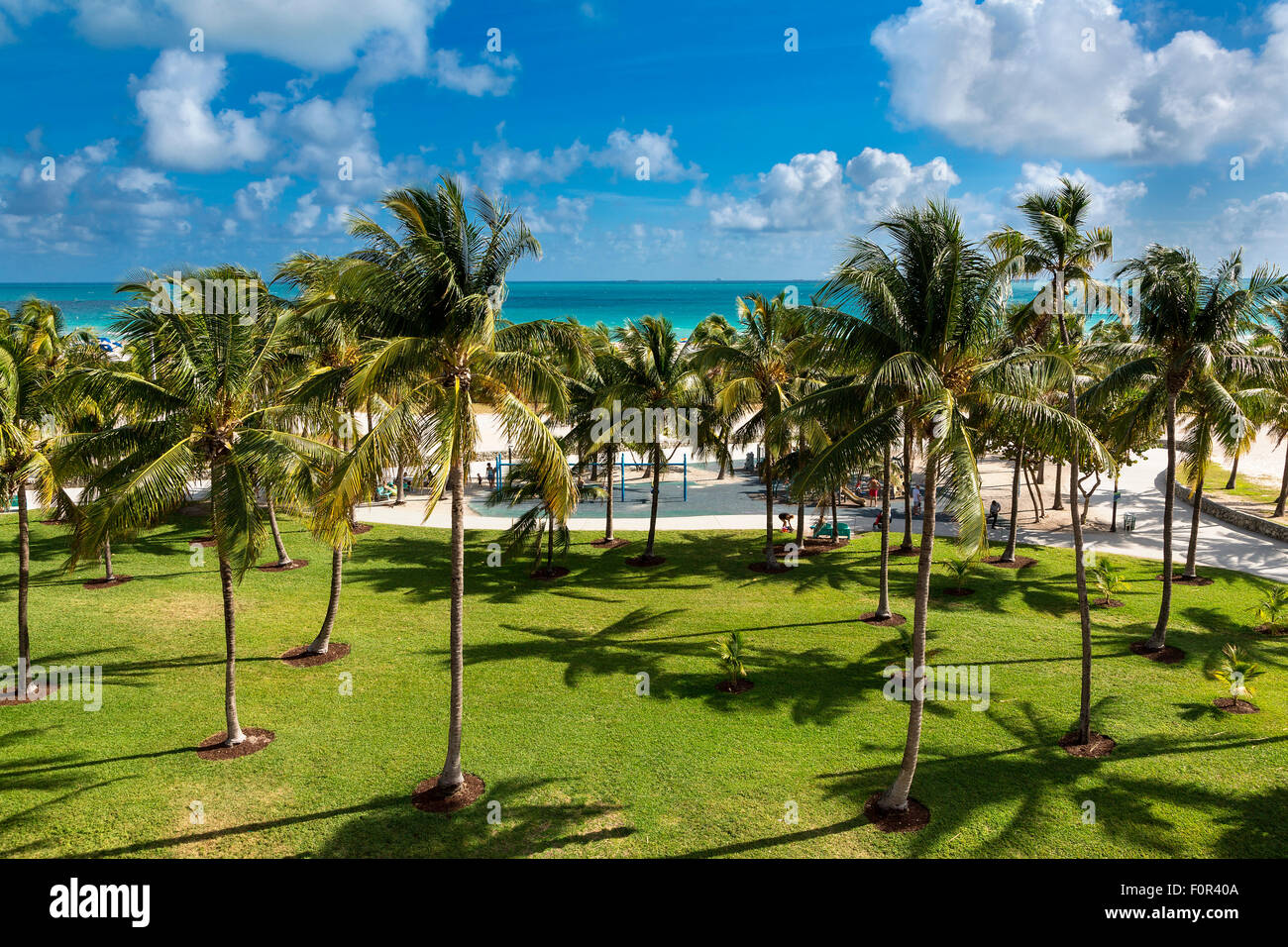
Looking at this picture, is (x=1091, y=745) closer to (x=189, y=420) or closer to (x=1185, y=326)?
(x=1185, y=326)

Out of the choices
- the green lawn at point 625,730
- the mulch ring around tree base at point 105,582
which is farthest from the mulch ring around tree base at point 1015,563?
the mulch ring around tree base at point 105,582

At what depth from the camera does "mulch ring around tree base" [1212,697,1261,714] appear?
45.4 ft

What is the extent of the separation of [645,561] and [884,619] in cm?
808

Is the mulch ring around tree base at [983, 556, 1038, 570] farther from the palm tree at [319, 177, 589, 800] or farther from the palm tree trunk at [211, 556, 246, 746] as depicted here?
the palm tree trunk at [211, 556, 246, 746]

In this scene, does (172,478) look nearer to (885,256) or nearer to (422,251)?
(422,251)

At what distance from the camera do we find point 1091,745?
1284 cm

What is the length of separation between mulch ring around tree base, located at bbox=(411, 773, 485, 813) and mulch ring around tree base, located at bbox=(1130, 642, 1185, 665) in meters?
14.2

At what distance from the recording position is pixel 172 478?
11039 mm

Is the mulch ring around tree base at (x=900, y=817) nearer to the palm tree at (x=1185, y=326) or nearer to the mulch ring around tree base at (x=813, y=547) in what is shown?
the palm tree at (x=1185, y=326)

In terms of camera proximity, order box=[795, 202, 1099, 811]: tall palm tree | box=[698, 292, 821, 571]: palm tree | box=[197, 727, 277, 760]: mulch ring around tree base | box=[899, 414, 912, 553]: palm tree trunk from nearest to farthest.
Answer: box=[795, 202, 1099, 811]: tall palm tree → box=[899, 414, 912, 553]: palm tree trunk → box=[197, 727, 277, 760]: mulch ring around tree base → box=[698, 292, 821, 571]: palm tree

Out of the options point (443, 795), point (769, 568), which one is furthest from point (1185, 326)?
point (443, 795)

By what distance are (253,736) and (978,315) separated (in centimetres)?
1343

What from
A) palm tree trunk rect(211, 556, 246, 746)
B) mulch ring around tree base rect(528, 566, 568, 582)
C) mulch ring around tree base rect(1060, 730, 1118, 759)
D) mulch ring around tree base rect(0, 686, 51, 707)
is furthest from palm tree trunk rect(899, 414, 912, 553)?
mulch ring around tree base rect(0, 686, 51, 707)
